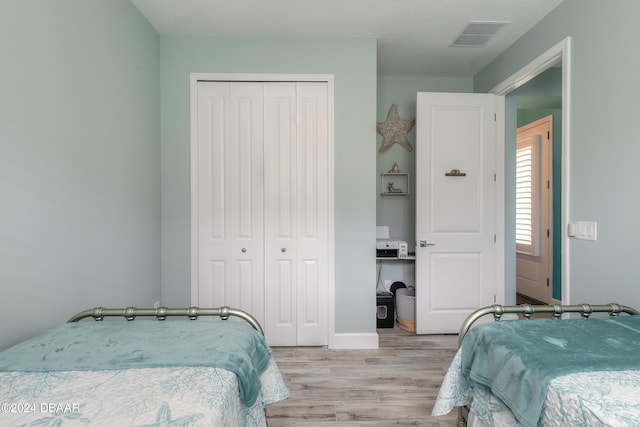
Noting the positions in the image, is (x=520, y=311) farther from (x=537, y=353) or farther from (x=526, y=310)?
(x=537, y=353)

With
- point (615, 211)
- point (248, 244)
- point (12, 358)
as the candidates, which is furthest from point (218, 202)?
point (615, 211)

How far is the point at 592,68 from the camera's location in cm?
200

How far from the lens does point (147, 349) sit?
44.8 inches

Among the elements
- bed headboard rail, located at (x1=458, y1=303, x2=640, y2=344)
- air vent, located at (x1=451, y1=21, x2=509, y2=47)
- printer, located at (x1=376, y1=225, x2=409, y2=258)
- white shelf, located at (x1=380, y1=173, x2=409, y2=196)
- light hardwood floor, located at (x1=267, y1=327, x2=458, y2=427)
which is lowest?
light hardwood floor, located at (x1=267, y1=327, x2=458, y2=427)

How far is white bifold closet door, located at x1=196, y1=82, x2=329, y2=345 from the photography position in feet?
9.21

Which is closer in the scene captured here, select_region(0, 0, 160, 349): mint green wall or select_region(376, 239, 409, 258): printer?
select_region(0, 0, 160, 349): mint green wall

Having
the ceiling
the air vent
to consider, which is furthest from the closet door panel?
the air vent

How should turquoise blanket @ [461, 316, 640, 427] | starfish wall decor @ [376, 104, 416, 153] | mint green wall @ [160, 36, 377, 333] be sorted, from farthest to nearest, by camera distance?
starfish wall decor @ [376, 104, 416, 153], mint green wall @ [160, 36, 377, 333], turquoise blanket @ [461, 316, 640, 427]

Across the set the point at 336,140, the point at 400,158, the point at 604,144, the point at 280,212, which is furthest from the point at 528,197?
the point at 280,212

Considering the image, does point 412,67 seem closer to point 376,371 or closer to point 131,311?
point 376,371

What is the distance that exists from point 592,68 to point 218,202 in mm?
2803

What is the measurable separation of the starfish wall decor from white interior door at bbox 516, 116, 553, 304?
6.18ft

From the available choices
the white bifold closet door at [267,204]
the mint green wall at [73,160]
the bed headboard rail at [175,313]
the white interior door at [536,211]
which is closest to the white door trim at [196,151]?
the white bifold closet door at [267,204]

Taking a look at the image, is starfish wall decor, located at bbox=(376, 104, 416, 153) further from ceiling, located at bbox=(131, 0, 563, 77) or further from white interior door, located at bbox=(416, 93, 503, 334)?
ceiling, located at bbox=(131, 0, 563, 77)
